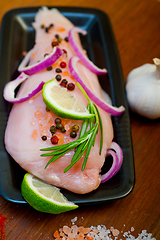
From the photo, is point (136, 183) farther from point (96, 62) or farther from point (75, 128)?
point (96, 62)

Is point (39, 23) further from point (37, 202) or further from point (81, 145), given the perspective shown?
point (37, 202)

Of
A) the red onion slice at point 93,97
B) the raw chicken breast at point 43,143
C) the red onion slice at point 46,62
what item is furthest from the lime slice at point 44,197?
the red onion slice at point 46,62

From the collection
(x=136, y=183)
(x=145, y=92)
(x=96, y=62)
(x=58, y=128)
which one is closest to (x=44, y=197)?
(x=58, y=128)

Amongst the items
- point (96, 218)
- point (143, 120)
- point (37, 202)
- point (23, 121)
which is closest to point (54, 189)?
point (37, 202)

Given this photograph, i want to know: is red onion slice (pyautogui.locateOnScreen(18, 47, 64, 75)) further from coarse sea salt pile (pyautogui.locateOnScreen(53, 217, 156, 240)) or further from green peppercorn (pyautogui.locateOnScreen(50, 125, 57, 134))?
coarse sea salt pile (pyautogui.locateOnScreen(53, 217, 156, 240))

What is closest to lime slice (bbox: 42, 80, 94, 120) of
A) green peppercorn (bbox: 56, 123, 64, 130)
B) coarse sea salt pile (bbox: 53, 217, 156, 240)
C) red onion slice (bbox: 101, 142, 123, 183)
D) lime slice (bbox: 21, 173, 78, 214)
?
green peppercorn (bbox: 56, 123, 64, 130)
